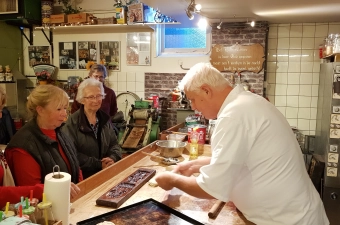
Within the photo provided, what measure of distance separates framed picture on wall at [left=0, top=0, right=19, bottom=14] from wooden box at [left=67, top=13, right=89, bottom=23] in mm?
942

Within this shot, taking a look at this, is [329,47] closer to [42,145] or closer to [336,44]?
[336,44]

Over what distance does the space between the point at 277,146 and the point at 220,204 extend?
0.48 meters

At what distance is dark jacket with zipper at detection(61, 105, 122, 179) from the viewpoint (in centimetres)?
258

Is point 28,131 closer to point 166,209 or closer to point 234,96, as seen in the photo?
point 166,209

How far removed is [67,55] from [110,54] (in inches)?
34.3

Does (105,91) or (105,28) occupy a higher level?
(105,28)

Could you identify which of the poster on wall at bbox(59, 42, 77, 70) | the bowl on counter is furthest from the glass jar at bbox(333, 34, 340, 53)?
the poster on wall at bbox(59, 42, 77, 70)

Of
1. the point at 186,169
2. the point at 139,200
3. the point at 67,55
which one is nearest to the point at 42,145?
the point at 139,200

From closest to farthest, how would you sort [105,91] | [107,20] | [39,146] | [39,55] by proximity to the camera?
[39,146], [105,91], [107,20], [39,55]

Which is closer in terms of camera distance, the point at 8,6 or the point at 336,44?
the point at 336,44

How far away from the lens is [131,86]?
5.61 meters

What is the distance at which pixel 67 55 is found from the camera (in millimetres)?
5895

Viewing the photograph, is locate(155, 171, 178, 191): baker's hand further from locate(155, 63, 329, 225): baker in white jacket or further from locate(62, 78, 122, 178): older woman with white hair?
locate(62, 78, 122, 178): older woman with white hair

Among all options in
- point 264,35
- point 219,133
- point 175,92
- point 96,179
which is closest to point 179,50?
point 175,92
